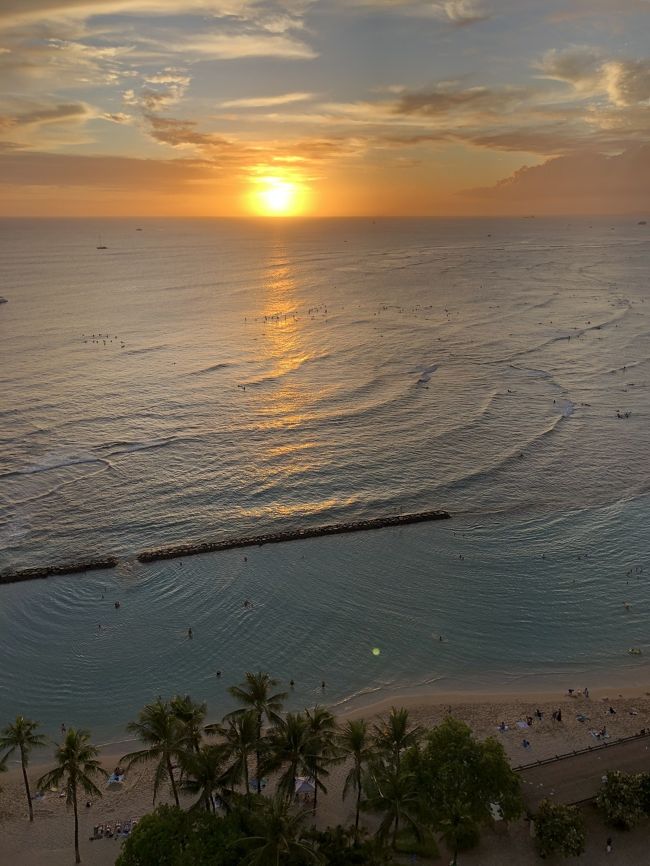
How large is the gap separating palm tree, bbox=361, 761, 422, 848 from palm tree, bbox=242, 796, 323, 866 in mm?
4588

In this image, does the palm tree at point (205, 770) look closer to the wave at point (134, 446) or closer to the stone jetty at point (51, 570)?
the stone jetty at point (51, 570)

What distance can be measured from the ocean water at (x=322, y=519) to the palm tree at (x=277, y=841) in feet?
67.0

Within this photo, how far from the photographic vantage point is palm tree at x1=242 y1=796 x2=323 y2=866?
28.4 meters

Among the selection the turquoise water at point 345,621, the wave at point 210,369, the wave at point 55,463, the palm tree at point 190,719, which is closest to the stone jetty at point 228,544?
the turquoise water at point 345,621

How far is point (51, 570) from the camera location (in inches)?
2598

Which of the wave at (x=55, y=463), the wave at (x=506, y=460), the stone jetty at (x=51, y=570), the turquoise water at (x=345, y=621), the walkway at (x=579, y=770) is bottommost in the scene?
the walkway at (x=579, y=770)

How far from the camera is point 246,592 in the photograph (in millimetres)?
63531

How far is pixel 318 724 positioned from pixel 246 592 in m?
27.9

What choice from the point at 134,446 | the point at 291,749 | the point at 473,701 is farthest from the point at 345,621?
the point at 134,446

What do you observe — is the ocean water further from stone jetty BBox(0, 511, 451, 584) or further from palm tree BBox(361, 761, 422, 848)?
palm tree BBox(361, 761, 422, 848)

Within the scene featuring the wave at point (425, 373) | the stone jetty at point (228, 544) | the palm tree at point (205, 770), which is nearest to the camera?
the palm tree at point (205, 770)

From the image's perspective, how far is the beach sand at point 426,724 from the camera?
3822cm

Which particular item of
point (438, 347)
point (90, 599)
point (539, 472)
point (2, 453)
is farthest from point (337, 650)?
point (438, 347)

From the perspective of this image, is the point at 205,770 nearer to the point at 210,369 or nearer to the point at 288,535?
the point at 288,535
